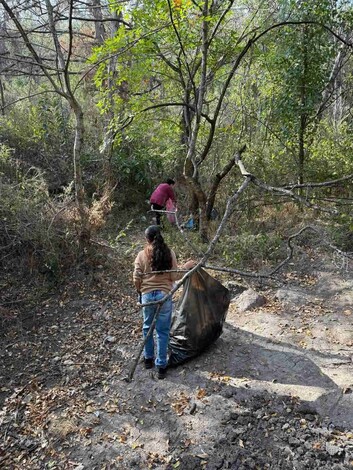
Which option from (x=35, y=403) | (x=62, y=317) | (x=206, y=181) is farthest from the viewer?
(x=206, y=181)

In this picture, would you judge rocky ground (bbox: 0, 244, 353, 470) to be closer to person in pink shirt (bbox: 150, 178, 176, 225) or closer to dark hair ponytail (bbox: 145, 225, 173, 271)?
dark hair ponytail (bbox: 145, 225, 173, 271)

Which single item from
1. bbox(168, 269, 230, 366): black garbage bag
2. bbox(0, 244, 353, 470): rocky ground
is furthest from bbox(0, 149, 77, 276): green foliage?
bbox(168, 269, 230, 366): black garbage bag

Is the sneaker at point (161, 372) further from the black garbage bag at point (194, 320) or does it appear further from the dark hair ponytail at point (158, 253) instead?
the dark hair ponytail at point (158, 253)

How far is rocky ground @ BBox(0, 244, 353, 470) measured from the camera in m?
2.89

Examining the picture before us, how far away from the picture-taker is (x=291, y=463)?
2.68 m

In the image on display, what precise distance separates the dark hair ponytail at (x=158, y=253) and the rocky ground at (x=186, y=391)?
3.75 ft

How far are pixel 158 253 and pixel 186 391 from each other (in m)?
1.34

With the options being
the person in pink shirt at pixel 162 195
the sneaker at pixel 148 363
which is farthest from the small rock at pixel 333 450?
the person in pink shirt at pixel 162 195

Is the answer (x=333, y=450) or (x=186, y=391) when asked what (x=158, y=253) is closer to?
(x=186, y=391)

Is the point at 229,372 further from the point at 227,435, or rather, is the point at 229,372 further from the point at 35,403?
the point at 35,403

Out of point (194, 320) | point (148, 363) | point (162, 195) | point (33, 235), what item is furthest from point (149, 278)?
point (162, 195)

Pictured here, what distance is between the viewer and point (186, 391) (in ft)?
11.4

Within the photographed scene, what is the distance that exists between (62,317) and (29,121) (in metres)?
5.89

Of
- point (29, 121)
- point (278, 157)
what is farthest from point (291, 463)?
point (29, 121)
